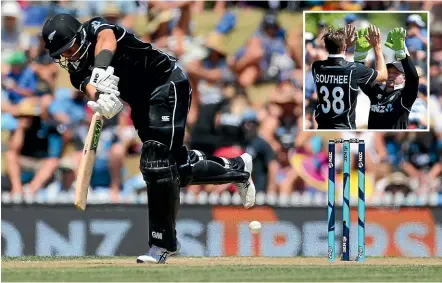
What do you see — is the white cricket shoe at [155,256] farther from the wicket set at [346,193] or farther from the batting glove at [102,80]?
the wicket set at [346,193]

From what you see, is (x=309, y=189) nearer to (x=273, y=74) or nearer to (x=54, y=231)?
(x=273, y=74)

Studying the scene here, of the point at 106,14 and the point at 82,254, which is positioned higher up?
the point at 106,14

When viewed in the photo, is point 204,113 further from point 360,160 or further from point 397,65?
point 360,160

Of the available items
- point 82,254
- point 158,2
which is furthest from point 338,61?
point 82,254

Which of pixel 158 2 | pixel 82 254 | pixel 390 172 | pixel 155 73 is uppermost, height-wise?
pixel 158 2

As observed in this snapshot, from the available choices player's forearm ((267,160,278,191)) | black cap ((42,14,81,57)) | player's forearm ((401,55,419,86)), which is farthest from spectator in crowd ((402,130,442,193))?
black cap ((42,14,81,57))

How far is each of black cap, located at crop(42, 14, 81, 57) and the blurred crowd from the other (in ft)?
11.4

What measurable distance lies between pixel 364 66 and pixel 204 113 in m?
1.85

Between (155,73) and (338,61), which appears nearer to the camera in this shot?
(155,73)

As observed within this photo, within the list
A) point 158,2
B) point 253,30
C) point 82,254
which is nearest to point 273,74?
point 253,30

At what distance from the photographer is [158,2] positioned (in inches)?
527

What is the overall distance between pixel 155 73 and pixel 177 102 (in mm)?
310

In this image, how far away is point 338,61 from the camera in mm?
13484

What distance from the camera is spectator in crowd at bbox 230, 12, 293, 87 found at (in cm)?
1325
